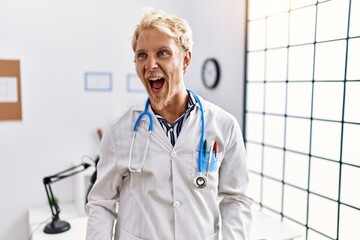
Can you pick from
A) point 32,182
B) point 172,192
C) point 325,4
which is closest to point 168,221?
point 172,192

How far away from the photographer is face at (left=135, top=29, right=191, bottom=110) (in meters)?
1.05

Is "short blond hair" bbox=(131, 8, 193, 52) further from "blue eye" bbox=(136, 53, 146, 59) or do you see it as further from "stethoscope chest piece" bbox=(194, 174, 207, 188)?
"stethoscope chest piece" bbox=(194, 174, 207, 188)

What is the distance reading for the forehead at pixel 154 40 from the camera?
1.05 metres

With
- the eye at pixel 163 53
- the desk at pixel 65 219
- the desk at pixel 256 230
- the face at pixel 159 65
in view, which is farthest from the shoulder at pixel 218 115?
the desk at pixel 65 219

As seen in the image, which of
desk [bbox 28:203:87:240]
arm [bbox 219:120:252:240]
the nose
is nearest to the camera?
the nose

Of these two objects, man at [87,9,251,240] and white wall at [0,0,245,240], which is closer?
man at [87,9,251,240]

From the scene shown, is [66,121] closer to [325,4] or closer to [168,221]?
[168,221]

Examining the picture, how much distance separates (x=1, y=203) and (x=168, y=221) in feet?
6.50

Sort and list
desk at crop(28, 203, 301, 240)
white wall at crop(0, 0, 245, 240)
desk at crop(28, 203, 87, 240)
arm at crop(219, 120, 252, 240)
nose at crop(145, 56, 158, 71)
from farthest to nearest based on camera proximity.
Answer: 1. white wall at crop(0, 0, 245, 240)
2. desk at crop(28, 203, 87, 240)
3. desk at crop(28, 203, 301, 240)
4. arm at crop(219, 120, 252, 240)
5. nose at crop(145, 56, 158, 71)

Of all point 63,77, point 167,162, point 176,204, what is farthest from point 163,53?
point 63,77

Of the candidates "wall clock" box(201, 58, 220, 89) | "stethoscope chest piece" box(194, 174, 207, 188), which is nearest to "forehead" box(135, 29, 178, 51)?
"stethoscope chest piece" box(194, 174, 207, 188)

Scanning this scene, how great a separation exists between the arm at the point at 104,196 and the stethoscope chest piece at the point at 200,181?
266 mm

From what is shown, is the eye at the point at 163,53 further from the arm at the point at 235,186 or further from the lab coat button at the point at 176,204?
the lab coat button at the point at 176,204

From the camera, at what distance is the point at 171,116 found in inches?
45.9
